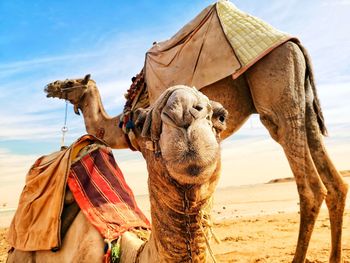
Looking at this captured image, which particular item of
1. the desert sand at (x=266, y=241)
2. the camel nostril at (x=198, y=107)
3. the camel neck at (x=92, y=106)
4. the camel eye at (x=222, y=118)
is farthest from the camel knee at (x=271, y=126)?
the camel nostril at (x=198, y=107)

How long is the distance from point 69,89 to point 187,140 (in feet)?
17.4

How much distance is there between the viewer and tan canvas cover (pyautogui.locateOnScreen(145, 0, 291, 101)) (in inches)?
175

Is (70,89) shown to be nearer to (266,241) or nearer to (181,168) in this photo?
(266,241)

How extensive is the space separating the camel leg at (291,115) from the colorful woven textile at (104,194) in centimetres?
201

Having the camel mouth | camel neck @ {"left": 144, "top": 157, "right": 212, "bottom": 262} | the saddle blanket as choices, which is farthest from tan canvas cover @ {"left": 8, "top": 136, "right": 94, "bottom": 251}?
the camel mouth

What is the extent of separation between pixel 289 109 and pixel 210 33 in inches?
48.0

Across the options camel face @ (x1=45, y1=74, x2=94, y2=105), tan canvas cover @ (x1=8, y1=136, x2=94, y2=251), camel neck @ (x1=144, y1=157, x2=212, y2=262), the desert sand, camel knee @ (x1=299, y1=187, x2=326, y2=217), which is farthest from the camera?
camel face @ (x1=45, y1=74, x2=94, y2=105)

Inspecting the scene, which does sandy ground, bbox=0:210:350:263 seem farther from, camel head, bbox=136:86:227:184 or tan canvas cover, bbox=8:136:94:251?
camel head, bbox=136:86:227:184

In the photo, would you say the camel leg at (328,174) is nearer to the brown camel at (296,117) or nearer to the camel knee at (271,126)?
the brown camel at (296,117)

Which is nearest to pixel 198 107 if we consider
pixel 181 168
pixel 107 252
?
pixel 181 168

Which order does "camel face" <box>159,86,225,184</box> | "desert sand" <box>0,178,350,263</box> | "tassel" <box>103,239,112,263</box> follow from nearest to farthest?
"camel face" <box>159,86,225,184</box> < "tassel" <box>103,239,112,263</box> < "desert sand" <box>0,178,350,263</box>

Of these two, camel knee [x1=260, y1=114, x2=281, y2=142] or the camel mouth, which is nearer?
the camel mouth

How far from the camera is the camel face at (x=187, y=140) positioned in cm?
124

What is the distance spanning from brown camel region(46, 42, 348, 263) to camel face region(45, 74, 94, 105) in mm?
2396
